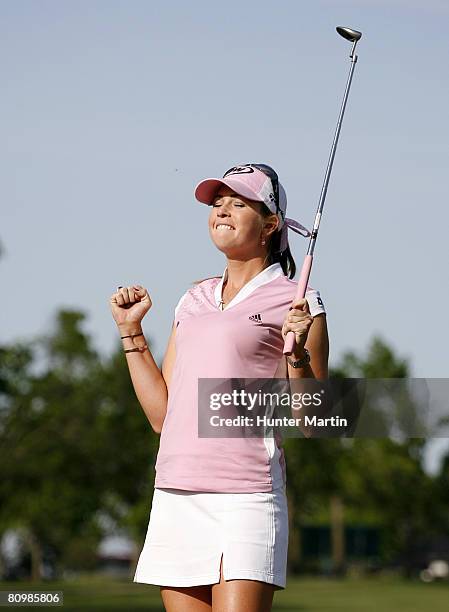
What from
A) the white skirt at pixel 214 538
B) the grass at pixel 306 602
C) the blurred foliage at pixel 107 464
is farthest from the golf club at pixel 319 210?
the blurred foliage at pixel 107 464

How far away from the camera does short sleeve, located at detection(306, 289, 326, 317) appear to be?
4246 mm

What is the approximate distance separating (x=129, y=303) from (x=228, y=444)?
2.13 ft

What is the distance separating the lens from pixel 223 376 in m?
4.17

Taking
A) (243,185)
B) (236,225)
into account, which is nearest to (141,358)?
(236,225)

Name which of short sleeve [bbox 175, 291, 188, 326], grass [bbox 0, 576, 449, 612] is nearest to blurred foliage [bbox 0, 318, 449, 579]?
grass [bbox 0, 576, 449, 612]

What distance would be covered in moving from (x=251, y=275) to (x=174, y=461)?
26.5 inches

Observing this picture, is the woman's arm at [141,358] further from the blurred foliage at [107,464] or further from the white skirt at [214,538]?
the blurred foliage at [107,464]

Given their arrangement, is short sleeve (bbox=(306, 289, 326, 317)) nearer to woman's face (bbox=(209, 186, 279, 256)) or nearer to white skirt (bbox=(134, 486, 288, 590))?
woman's face (bbox=(209, 186, 279, 256))

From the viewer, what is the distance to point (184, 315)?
4.43 meters

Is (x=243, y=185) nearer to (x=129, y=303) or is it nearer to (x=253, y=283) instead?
(x=253, y=283)

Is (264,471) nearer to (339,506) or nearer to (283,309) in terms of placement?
(283,309)

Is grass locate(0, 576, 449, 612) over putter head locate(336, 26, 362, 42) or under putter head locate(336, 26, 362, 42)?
under

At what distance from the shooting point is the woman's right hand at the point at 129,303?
449cm

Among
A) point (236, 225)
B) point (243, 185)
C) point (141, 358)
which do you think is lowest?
point (141, 358)
